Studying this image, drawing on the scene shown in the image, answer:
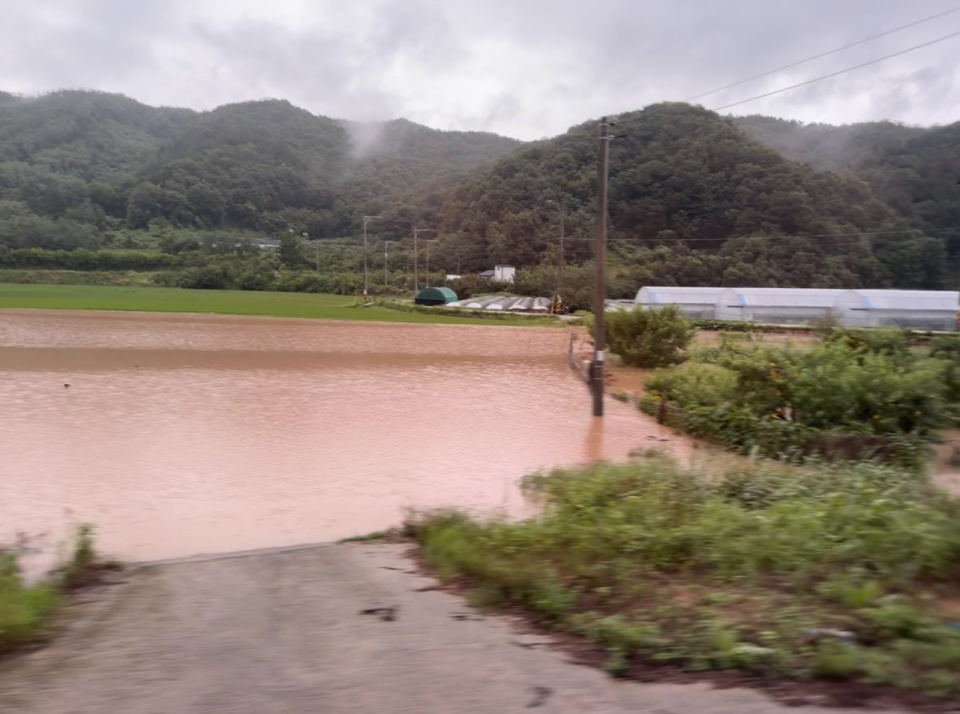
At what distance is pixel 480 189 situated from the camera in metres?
78.8

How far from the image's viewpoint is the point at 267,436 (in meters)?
14.4

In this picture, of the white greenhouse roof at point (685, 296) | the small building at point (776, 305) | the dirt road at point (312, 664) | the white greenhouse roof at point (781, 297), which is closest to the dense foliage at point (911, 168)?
the white greenhouse roof at point (781, 297)

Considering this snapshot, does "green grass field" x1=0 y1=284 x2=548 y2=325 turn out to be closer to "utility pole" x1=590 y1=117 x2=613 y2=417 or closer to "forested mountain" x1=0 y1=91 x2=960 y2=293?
"forested mountain" x1=0 y1=91 x2=960 y2=293

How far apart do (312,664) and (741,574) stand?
9.13 feet

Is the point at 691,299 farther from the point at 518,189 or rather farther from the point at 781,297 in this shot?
the point at 518,189

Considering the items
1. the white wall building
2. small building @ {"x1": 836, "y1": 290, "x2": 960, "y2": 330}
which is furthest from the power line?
the white wall building

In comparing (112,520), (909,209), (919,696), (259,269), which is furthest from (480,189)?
(919,696)

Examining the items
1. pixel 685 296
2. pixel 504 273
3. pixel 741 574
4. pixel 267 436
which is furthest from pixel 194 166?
pixel 741 574

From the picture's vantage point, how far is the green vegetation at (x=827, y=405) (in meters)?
11.9

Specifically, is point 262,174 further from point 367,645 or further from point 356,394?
point 367,645

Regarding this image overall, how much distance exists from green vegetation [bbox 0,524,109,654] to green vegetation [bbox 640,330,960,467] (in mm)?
9507

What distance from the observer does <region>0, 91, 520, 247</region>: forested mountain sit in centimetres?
8725

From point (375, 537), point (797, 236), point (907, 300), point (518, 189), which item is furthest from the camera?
point (518, 189)

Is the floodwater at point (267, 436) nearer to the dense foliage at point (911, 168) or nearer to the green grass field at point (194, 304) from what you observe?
the green grass field at point (194, 304)
